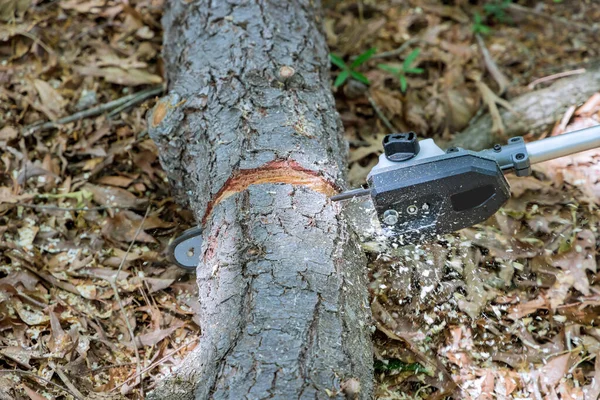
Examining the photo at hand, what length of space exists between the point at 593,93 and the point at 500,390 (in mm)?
2144

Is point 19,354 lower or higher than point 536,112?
lower

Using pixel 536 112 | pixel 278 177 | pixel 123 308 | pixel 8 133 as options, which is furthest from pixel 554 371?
pixel 8 133

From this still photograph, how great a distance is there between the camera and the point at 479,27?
15.3 ft

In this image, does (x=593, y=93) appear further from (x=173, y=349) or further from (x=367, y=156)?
(x=173, y=349)

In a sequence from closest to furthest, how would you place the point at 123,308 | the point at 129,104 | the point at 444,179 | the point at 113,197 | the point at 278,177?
the point at 444,179 < the point at 278,177 < the point at 123,308 < the point at 113,197 < the point at 129,104

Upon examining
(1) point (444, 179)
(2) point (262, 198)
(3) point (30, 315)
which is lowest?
(3) point (30, 315)

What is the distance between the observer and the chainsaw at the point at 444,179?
2303 millimetres

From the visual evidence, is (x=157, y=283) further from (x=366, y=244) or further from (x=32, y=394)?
(x=366, y=244)

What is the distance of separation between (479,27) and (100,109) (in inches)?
113

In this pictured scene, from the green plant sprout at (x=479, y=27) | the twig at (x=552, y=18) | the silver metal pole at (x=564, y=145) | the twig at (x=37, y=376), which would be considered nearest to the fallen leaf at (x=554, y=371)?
the silver metal pole at (x=564, y=145)

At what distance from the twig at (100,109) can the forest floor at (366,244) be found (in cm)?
2

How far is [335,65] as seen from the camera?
4355mm

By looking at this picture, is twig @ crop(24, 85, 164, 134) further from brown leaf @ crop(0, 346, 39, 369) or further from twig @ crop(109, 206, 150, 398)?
brown leaf @ crop(0, 346, 39, 369)

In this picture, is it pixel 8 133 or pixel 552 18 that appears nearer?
pixel 8 133
